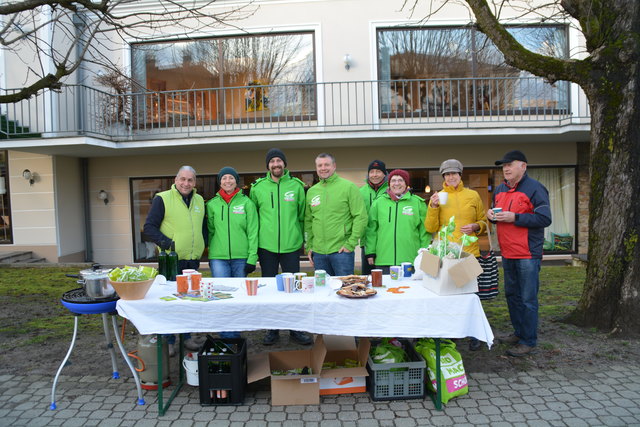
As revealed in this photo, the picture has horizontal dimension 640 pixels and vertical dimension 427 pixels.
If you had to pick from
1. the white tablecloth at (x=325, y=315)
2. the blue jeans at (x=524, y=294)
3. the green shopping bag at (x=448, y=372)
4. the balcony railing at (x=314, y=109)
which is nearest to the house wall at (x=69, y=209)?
the balcony railing at (x=314, y=109)

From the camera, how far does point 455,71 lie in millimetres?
10258

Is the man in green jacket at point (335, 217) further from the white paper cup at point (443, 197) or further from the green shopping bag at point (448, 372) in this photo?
the green shopping bag at point (448, 372)

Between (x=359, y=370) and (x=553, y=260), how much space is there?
8.94 meters

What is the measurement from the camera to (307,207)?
15.1 feet

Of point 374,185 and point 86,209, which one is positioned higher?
point 374,185

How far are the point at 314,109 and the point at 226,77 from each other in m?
2.24

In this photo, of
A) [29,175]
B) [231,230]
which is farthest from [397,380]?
[29,175]

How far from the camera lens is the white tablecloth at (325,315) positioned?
10.2ft

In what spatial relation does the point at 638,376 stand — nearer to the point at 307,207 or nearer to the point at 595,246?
Result: the point at 595,246

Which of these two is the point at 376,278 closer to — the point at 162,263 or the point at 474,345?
the point at 474,345

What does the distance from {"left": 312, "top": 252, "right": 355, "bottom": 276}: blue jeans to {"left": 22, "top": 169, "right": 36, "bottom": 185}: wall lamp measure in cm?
881

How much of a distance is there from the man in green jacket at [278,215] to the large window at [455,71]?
241 inches

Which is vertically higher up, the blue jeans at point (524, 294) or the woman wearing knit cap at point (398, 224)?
the woman wearing knit cap at point (398, 224)

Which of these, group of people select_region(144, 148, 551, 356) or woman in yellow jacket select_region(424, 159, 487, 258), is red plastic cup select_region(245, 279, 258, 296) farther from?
woman in yellow jacket select_region(424, 159, 487, 258)
